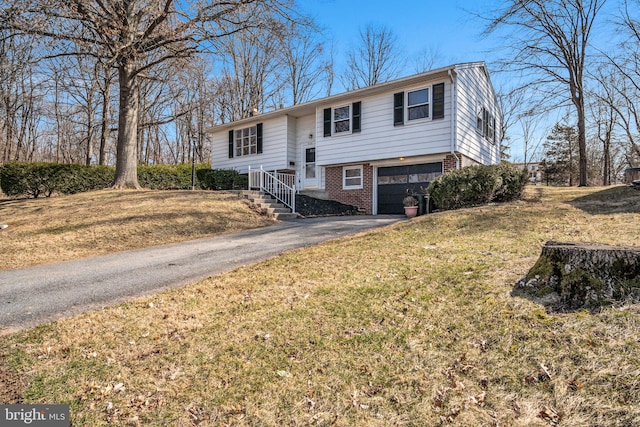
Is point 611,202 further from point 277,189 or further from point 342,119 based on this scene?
point 277,189

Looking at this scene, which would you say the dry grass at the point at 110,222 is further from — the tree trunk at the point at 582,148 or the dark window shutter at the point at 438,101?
the tree trunk at the point at 582,148

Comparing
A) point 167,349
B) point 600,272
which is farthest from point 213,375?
point 600,272

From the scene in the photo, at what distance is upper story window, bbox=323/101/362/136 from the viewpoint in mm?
13367

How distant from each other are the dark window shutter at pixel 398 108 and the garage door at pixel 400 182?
5.52ft

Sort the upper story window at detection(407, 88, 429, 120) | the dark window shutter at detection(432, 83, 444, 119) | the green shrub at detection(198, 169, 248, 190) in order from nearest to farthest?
the dark window shutter at detection(432, 83, 444, 119) → the upper story window at detection(407, 88, 429, 120) → the green shrub at detection(198, 169, 248, 190)

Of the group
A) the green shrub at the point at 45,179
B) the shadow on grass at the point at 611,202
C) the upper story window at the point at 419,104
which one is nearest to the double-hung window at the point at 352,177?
the upper story window at the point at 419,104

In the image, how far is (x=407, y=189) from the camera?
41.9ft

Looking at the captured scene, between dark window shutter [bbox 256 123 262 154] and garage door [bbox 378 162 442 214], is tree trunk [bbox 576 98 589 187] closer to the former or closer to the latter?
garage door [bbox 378 162 442 214]

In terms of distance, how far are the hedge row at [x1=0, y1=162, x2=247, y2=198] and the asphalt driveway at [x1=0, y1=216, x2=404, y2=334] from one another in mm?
9136

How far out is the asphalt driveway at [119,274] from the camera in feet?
12.8

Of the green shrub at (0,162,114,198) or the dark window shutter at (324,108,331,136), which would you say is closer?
the green shrub at (0,162,114,198)

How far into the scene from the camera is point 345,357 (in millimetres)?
2498

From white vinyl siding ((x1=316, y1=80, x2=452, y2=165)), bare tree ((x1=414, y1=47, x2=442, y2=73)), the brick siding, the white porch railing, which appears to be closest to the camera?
white vinyl siding ((x1=316, y1=80, x2=452, y2=165))

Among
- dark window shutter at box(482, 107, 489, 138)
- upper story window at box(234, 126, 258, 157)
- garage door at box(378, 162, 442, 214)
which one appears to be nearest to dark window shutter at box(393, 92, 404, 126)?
garage door at box(378, 162, 442, 214)
